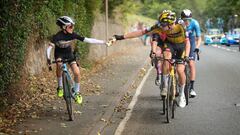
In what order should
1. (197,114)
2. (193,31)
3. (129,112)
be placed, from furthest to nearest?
(193,31) < (129,112) < (197,114)

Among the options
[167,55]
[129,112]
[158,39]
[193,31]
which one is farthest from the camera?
[193,31]

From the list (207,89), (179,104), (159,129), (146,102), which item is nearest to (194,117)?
(179,104)

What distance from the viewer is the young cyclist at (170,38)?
922 centimetres

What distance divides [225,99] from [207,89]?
1.99 meters

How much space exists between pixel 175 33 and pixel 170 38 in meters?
0.16

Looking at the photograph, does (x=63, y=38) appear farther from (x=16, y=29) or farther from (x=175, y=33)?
(x=175, y=33)

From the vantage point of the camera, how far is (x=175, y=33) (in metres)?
9.66

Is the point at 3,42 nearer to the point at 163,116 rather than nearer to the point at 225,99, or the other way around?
the point at 163,116

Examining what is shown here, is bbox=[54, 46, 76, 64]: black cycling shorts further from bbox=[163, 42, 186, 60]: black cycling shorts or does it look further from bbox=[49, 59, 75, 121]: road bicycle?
bbox=[163, 42, 186, 60]: black cycling shorts

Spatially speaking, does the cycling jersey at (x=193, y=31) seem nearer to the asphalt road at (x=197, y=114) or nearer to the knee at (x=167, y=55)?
the asphalt road at (x=197, y=114)

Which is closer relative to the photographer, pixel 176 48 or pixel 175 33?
pixel 175 33

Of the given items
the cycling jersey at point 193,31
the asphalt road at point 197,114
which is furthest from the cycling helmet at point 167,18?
the cycling jersey at point 193,31

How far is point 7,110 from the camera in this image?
9547 millimetres

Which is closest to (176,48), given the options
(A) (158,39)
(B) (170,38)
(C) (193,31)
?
(B) (170,38)
